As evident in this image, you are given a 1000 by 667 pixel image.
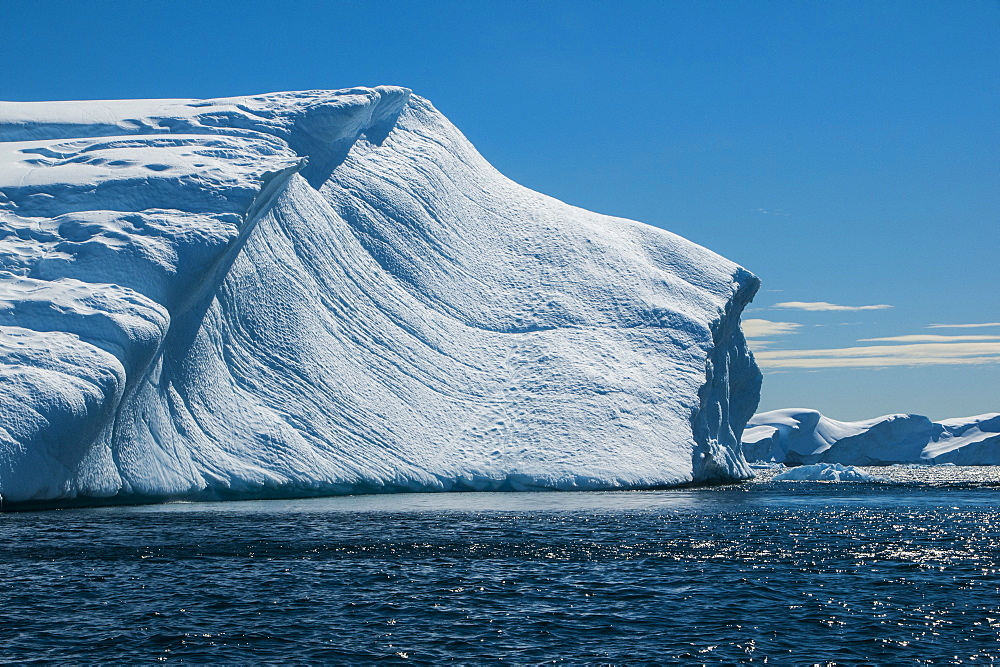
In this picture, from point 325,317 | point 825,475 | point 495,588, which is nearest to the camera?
point 495,588

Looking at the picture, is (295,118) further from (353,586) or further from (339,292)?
(353,586)

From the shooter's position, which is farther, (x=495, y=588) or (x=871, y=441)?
(x=871, y=441)

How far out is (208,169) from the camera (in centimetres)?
3058

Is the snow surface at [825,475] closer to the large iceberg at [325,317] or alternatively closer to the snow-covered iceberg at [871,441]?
the large iceberg at [325,317]

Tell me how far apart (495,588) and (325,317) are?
22.8 m

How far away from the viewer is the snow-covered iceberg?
304ft

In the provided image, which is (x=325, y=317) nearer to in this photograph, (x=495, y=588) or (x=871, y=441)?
(x=495, y=588)

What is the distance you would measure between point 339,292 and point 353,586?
23.8m

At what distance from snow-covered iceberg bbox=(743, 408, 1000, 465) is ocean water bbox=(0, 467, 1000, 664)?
235 ft

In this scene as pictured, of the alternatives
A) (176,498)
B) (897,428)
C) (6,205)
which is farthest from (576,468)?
(897,428)

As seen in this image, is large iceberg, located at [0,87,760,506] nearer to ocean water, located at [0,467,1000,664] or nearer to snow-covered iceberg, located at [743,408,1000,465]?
ocean water, located at [0,467,1000,664]

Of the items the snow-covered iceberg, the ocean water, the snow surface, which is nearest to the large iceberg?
the ocean water

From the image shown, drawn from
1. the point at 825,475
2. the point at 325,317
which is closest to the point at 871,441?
the point at 825,475

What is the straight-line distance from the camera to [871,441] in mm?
94500
